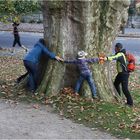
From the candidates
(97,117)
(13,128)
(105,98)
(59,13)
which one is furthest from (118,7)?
(13,128)

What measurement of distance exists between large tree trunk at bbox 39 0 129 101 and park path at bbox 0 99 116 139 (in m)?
1.21

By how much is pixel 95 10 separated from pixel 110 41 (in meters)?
0.96

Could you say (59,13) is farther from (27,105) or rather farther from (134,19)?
(134,19)

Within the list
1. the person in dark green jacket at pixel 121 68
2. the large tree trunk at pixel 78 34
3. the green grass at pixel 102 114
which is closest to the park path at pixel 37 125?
the green grass at pixel 102 114

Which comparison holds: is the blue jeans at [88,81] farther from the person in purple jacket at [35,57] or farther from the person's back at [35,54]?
the person's back at [35,54]

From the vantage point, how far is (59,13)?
1238 centimetres

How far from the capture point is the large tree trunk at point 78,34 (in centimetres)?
1232

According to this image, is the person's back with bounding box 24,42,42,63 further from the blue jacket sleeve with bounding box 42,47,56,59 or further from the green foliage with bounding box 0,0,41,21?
the green foliage with bounding box 0,0,41,21

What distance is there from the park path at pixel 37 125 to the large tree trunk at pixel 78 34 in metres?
1.21

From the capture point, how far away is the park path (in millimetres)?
9586

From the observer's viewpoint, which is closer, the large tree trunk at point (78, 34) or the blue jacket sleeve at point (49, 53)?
the large tree trunk at point (78, 34)

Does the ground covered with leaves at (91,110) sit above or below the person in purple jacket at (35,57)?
below

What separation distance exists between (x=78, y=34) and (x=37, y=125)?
308 cm

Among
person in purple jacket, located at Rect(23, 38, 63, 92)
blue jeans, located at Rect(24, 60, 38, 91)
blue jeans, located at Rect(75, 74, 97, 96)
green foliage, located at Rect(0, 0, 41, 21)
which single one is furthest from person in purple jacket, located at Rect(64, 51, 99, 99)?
green foliage, located at Rect(0, 0, 41, 21)
